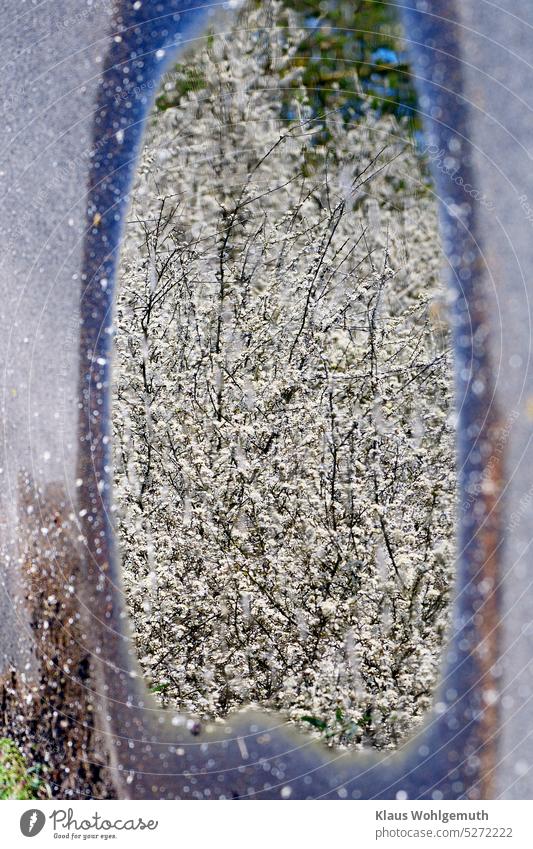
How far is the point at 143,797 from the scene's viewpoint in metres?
1.16

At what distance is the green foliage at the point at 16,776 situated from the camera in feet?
3.84

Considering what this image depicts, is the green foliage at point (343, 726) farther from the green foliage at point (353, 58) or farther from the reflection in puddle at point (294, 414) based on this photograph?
the green foliage at point (353, 58)

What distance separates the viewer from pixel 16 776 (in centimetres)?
118

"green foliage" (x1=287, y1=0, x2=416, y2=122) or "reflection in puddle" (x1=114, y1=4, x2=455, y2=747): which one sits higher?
"green foliage" (x1=287, y1=0, x2=416, y2=122)

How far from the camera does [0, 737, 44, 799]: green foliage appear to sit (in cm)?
117

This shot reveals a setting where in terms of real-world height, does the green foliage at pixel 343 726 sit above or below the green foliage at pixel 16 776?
below

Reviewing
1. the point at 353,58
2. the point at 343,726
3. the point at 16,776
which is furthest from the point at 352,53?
the point at 16,776

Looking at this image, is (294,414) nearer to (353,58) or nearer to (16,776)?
(353,58)

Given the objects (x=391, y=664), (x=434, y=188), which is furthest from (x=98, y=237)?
(x=391, y=664)

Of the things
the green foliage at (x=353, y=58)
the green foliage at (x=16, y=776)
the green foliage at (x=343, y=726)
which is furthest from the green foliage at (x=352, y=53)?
the green foliage at (x=16, y=776)

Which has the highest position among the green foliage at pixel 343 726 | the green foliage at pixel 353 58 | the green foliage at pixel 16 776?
the green foliage at pixel 353 58

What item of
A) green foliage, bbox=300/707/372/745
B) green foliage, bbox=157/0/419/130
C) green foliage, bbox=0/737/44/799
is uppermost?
green foliage, bbox=157/0/419/130

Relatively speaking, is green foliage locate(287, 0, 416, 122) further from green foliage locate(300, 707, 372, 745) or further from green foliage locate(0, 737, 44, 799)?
green foliage locate(0, 737, 44, 799)

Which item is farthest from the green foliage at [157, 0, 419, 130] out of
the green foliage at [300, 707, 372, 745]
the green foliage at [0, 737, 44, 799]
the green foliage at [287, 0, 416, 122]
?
Result: the green foliage at [0, 737, 44, 799]
